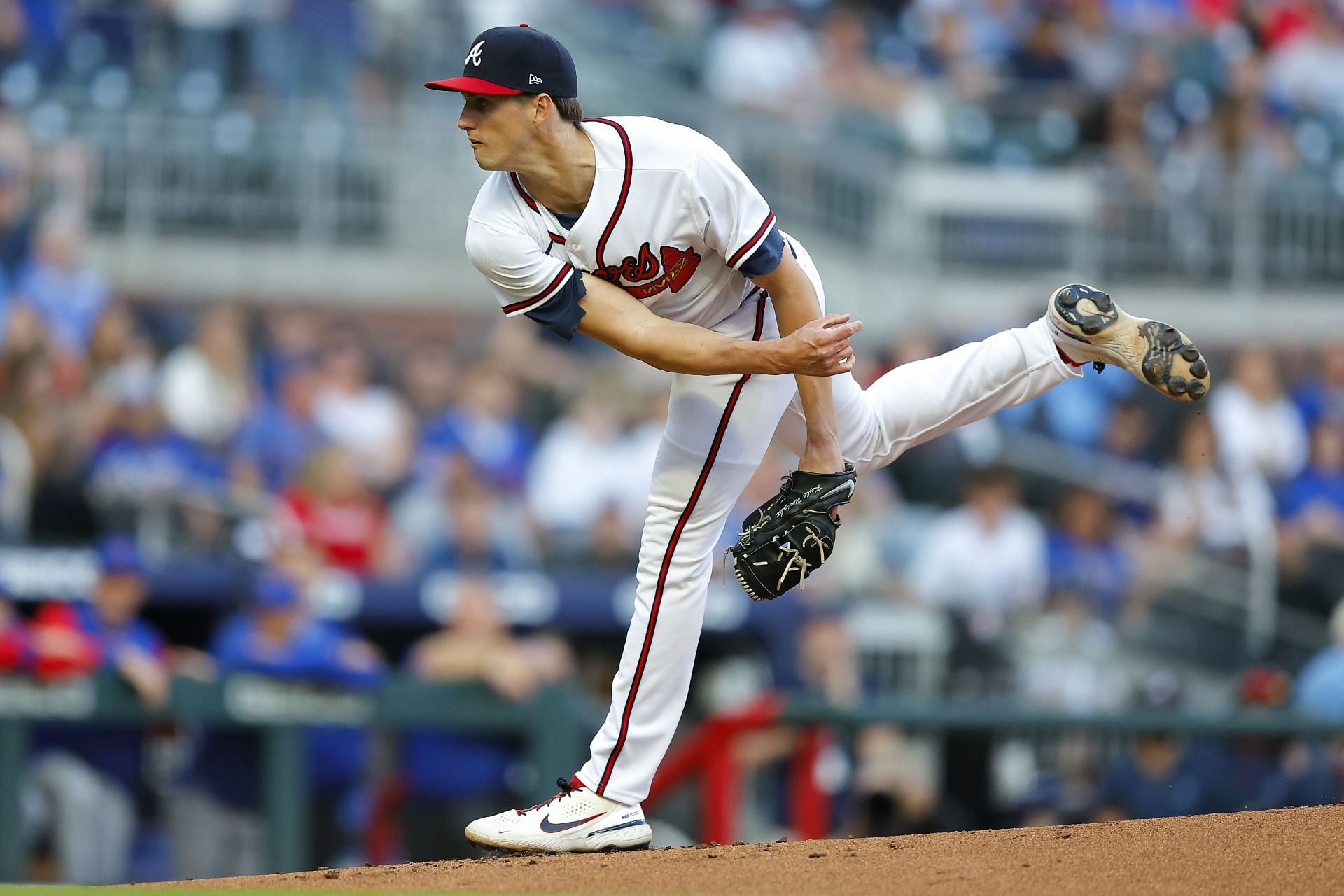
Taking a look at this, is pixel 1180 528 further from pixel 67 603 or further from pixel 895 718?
pixel 67 603

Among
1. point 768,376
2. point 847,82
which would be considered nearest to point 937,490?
point 847,82

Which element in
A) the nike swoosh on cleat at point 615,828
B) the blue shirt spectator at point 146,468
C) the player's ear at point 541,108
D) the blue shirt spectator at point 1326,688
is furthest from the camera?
the blue shirt spectator at point 146,468

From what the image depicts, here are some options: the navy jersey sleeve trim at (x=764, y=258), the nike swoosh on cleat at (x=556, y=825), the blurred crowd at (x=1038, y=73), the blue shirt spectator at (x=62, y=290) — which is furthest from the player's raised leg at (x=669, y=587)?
the blurred crowd at (x=1038, y=73)

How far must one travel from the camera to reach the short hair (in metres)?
3.89

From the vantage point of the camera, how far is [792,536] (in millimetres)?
4082

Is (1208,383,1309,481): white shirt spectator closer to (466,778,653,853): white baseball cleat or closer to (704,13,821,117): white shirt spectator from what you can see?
(704,13,821,117): white shirt spectator

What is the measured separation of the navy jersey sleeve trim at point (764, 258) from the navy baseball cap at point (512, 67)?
1.82 ft

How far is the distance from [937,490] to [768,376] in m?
4.83

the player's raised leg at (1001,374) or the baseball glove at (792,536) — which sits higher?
the player's raised leg at (1001,374)

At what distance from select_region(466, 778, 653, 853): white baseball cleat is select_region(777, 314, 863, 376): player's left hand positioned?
4.02 ft

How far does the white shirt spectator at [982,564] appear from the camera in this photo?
8305mm

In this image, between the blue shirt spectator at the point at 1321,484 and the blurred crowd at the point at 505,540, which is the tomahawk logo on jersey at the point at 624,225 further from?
the blue shirt spectator at the point at 1321,484

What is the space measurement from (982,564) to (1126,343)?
4109mm

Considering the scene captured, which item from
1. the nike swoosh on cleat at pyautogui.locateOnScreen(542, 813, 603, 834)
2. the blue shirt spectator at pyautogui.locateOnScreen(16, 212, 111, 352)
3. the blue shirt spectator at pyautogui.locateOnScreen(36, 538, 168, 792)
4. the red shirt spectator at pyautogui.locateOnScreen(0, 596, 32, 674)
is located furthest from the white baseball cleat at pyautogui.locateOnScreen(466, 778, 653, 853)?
the blue shirt spectator at pyautogui.locateOnScreen(16, 212, 111, 352)
